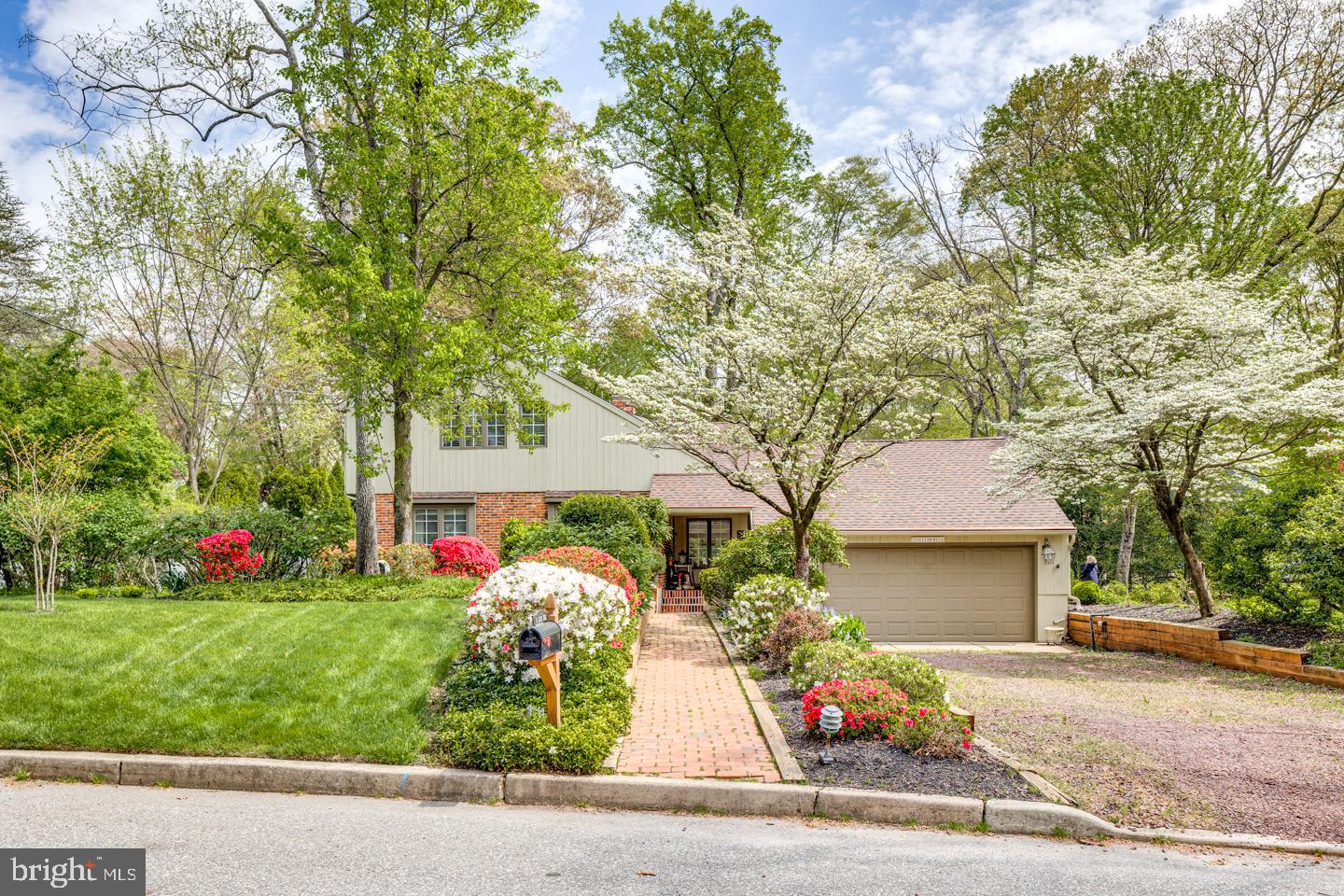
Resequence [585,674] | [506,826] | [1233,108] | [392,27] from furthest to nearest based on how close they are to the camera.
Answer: [1233,108]
[392,27]
[585,674]
[506,826]

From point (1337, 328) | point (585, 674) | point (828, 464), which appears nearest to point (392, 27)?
point (828, 464)

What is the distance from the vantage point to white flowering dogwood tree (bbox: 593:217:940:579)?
40.9ft

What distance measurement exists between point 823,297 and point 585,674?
7.41 m

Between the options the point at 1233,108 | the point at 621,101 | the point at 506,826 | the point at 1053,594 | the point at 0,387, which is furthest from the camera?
the point at 621,101

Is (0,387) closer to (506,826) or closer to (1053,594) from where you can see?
(506,826)

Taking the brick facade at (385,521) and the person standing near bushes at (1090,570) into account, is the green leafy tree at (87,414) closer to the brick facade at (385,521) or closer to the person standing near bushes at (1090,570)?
the brick facade at (385,521)

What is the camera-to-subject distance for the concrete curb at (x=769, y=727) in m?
5.67

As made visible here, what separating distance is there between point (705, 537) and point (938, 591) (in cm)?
606

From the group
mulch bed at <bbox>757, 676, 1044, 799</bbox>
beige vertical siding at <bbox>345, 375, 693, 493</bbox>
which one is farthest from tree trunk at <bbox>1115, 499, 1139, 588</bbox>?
mulch bed at <bbox>757, 676, 1044, 799</bbox>

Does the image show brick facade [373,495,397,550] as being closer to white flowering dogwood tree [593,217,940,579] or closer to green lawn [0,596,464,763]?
white flowering dogwood tree [593,217,940,579]

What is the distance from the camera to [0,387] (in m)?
15.6

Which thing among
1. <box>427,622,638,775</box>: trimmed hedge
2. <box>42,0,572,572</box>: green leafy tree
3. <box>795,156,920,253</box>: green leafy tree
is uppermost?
<box>795,156,920,253</box>: green leafy tree

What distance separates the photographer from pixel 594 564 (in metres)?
10.8

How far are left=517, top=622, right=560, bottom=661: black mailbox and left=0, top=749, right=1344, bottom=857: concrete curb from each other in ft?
2.57
